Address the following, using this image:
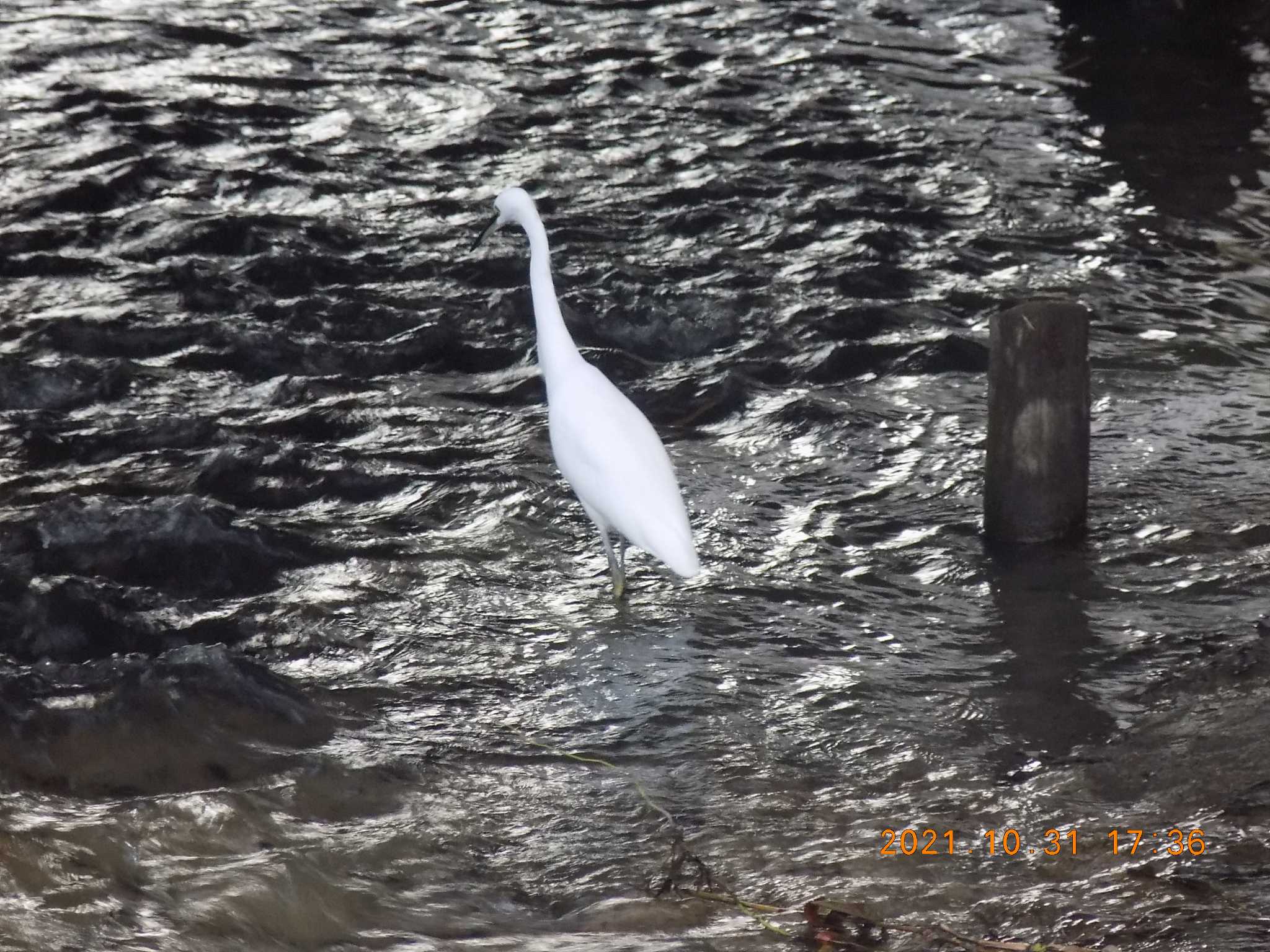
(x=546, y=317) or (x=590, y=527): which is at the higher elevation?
Answer: (x=546, y=317)

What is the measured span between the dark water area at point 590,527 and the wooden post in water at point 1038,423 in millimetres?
203

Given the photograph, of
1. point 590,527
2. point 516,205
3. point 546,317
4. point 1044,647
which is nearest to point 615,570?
point 590,527

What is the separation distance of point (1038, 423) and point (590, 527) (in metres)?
1.70

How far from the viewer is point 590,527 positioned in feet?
18.3

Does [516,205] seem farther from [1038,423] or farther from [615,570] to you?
[1038,423]

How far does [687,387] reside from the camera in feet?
22.4

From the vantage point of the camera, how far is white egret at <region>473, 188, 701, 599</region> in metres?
4.77

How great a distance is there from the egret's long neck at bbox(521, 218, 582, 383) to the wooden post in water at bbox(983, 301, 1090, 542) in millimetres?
1577

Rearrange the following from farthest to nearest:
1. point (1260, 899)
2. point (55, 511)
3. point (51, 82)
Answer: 1. point (51, 82)
2. point (55, 511)
3. point (1260, 899)

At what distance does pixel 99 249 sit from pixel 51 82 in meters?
3.72

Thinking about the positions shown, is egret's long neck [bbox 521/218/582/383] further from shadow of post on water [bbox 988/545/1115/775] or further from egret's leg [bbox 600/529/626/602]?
shadow of post on water [bbox 988/545/1115/775]

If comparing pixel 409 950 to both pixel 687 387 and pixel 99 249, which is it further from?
pixel 99 249

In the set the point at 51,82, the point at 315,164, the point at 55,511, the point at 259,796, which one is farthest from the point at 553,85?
the point at 259,796
